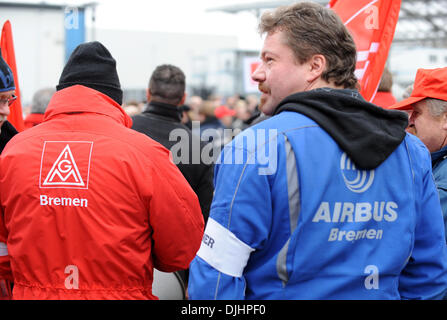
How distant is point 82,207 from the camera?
216 centimetres

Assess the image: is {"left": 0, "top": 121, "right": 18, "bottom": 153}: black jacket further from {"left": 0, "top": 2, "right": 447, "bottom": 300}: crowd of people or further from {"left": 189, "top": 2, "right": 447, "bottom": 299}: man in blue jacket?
{"left": 189, "top": 2, "right": 447, "bottom": 299}: man in blue jacket

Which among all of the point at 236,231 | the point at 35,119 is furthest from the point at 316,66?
the point at 35,119

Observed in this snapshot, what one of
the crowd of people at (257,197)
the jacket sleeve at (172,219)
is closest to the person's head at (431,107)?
the crowd of people at (257,197)

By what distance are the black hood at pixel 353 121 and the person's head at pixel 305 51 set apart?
102mm

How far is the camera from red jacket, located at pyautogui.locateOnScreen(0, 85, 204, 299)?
2172mm

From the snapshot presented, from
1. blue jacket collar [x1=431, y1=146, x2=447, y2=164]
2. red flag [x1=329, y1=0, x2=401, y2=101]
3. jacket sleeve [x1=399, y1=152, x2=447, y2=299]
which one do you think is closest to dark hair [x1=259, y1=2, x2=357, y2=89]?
jacket sleeve [x1=399, y1=152, x2=447, y2=299]

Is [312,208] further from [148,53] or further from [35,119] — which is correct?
[148,53]

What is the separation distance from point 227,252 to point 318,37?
0.87 meters

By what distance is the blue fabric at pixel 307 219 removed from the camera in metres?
1.73

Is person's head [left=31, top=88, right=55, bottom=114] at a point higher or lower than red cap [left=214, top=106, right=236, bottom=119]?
higher

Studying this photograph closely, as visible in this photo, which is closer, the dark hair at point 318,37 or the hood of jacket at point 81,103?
the dark hair at point 318,37

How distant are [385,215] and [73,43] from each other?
647 cm

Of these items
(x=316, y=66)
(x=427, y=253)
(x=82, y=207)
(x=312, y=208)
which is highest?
(x=316, y=66)

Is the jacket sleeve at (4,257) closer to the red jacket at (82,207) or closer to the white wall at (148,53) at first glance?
the red jacket at (82,207)
